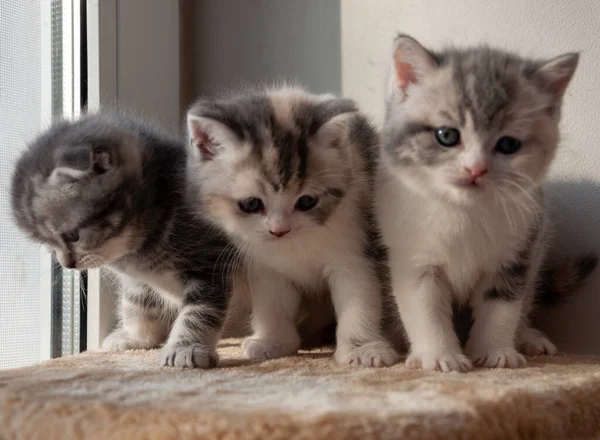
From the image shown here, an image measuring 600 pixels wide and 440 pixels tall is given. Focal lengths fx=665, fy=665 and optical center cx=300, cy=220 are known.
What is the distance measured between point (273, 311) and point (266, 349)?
12 cm

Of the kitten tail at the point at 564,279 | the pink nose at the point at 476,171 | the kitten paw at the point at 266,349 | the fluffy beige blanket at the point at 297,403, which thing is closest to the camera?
the fluffy beige blanket at the point at 297,403

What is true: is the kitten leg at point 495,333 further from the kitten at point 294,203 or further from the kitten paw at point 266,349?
the kitten paw at point 266,349

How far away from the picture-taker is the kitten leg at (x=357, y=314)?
1480 mm

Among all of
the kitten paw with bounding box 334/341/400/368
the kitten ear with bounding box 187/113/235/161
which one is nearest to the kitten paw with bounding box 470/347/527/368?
the kitten paw with bounding box 334/341/400/368

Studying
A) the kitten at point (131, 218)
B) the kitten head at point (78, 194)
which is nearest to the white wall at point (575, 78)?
the kitten at point (131, 218)

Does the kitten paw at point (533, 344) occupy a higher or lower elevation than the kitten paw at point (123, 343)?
higher

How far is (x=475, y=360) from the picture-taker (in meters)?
1.45

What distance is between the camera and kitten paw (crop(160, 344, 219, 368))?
55.7 inches

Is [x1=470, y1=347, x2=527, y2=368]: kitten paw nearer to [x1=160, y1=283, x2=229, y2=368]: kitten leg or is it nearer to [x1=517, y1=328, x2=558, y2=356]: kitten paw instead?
[x1=517, y1=328, x2=558, y2=356]: kitten paw

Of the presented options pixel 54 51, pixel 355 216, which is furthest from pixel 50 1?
pixel 355 216

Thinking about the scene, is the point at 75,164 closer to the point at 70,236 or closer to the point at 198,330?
the point at 70,236

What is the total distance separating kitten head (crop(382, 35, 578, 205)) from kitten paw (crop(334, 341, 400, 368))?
367mm

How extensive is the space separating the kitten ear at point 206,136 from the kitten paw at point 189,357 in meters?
0.42

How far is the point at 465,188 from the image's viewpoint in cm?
129
